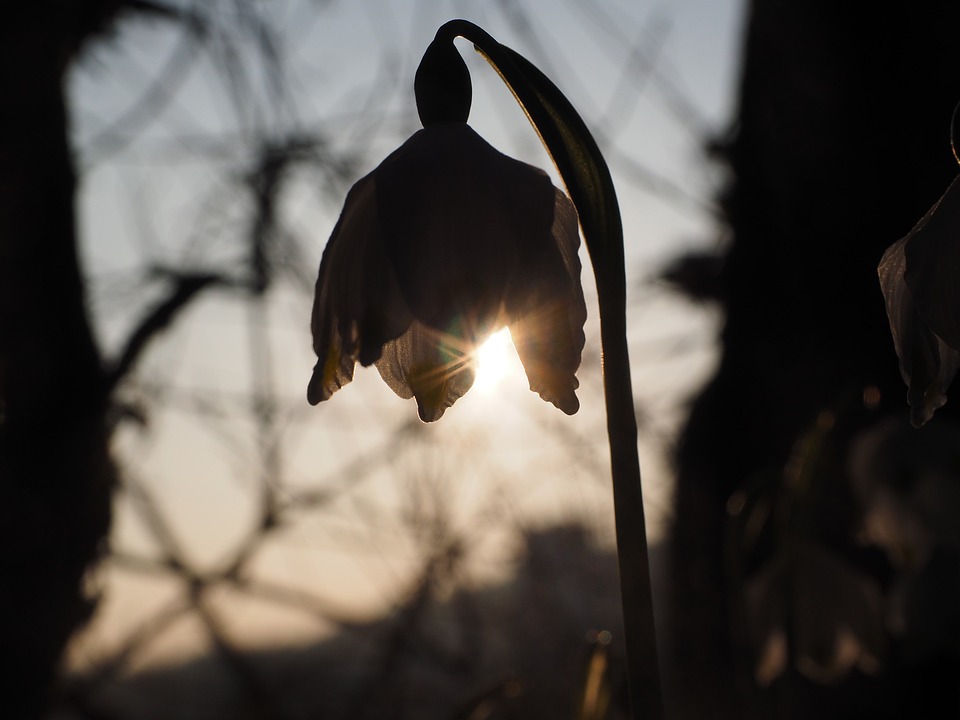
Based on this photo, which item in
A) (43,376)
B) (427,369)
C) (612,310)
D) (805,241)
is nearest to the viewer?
(612,310)

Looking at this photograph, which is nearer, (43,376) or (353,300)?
(353,300)

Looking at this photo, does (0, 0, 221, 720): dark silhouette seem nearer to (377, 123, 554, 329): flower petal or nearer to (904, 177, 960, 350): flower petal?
(377, 123, 554, 329): flower petal

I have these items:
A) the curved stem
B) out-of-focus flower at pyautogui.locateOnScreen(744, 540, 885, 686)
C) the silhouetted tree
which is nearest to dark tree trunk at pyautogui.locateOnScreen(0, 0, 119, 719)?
the silhouetted tree

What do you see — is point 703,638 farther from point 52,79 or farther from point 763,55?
point 52,79

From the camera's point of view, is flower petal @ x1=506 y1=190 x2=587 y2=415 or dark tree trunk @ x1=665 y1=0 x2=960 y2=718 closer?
flower petal @ x1=506 y1=190 x2=587 y2=415

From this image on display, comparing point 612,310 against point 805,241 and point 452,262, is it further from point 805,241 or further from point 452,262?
point 805,241

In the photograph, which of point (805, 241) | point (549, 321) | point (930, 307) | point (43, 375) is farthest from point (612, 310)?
point (805, 241)

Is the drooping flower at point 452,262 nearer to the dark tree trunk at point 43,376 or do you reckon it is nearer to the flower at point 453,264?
the flower at point 453,264
